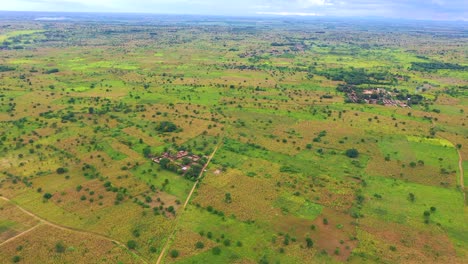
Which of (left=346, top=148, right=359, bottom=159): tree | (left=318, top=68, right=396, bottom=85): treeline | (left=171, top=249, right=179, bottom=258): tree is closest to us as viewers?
(left=171, top=249, right=179, bottom=258): tree

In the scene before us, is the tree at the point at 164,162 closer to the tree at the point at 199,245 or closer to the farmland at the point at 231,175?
the farmland at the point at 231,175

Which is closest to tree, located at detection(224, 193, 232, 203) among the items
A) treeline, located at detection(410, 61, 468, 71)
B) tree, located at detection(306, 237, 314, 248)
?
tree, located at detection(306, 237, 314, 248)

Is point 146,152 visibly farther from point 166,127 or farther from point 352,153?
point 352,153

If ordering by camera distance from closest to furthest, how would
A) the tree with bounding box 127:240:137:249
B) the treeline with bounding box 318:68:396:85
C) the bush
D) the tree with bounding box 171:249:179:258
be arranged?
1. the tree with bounding box 171:249:179:258
2. the bush
3. the tree with bounding box 127:240:137:249
4. the treeline with bounding box 318:68:396:85

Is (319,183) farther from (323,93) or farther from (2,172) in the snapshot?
(323,93)

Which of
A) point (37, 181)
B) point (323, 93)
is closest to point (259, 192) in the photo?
point (37, 181)

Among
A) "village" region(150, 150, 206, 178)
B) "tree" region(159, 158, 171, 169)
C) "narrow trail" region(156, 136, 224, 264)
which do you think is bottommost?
"narrow trail" region(156, 136, 224, 264)

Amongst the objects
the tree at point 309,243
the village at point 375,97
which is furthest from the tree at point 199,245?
the village at point 375,97

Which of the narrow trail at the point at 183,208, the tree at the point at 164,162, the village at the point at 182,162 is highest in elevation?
the tree at the point at 164,162

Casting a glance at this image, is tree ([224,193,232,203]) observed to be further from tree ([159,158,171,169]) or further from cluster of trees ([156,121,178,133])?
cluster of trees ([156,121,178,133])
